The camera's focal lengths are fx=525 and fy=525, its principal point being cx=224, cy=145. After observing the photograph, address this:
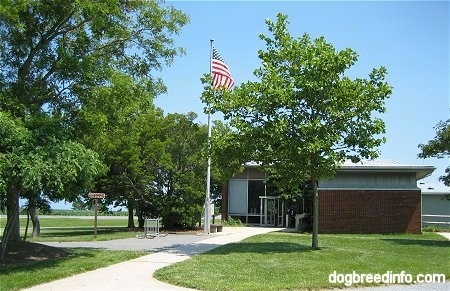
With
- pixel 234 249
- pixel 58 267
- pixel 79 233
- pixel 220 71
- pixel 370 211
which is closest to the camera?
pixel 58 267

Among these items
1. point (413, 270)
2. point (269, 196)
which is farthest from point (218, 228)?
point (413, 270)

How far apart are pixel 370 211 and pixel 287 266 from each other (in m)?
17.8

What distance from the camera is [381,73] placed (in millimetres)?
17984

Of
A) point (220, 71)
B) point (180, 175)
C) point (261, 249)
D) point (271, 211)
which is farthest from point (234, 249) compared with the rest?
point (271, 211)

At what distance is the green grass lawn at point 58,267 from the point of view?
11.3 metres

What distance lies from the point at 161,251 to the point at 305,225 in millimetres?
16428

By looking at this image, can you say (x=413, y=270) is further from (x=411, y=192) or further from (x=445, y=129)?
(x=411, y=192)

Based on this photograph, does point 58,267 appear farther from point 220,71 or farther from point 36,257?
point 220,71

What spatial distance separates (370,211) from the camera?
98.5 ft

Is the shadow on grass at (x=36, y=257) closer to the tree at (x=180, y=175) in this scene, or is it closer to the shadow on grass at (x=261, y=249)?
the shadow on grass at (x=261, y=249)

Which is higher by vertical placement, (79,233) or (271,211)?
(271,211)

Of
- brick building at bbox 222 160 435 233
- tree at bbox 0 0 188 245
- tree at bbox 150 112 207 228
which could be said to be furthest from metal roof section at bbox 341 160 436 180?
tree at bbox 0 0 188 245

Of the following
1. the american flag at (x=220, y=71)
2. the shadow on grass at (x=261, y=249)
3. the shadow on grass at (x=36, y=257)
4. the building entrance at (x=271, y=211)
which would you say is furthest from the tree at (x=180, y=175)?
the shadow on grass at (x=36, y=257)

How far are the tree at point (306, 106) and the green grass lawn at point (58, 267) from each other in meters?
5.71
